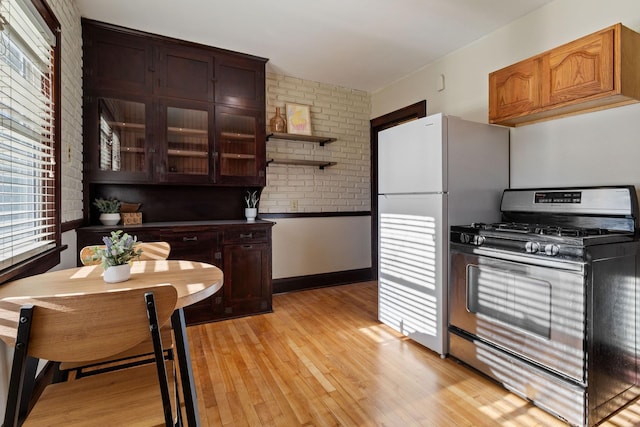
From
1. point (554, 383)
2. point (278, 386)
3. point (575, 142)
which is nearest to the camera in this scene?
point (554, 383)

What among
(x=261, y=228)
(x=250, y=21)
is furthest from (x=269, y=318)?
(x=250, y=21)

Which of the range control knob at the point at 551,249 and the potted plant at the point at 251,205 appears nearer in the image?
the range control knob at the point at 551,249

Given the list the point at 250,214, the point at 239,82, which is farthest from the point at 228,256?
the point at 239,82

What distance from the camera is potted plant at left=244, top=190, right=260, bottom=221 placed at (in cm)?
361

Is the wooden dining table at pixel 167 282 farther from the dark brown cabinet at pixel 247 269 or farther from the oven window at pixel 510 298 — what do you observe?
the oven window at pixel 510 298

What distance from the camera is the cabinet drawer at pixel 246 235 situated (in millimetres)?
3158

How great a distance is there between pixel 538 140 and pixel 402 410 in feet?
7.20

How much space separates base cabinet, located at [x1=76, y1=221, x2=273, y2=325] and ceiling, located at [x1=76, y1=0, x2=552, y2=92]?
68.7 inches

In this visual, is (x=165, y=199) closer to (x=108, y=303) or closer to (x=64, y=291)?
(x=64, y=291)

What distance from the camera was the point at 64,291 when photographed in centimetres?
131

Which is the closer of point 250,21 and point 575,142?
point 575,142

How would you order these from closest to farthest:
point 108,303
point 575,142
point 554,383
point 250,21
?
point 108,303, point 554,383, point 575,142, point 250,21

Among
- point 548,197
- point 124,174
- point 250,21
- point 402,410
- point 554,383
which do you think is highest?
point 250,21

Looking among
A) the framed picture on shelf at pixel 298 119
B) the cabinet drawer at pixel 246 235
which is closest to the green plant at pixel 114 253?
Result: the cabinet drawer at pixel 246 235
